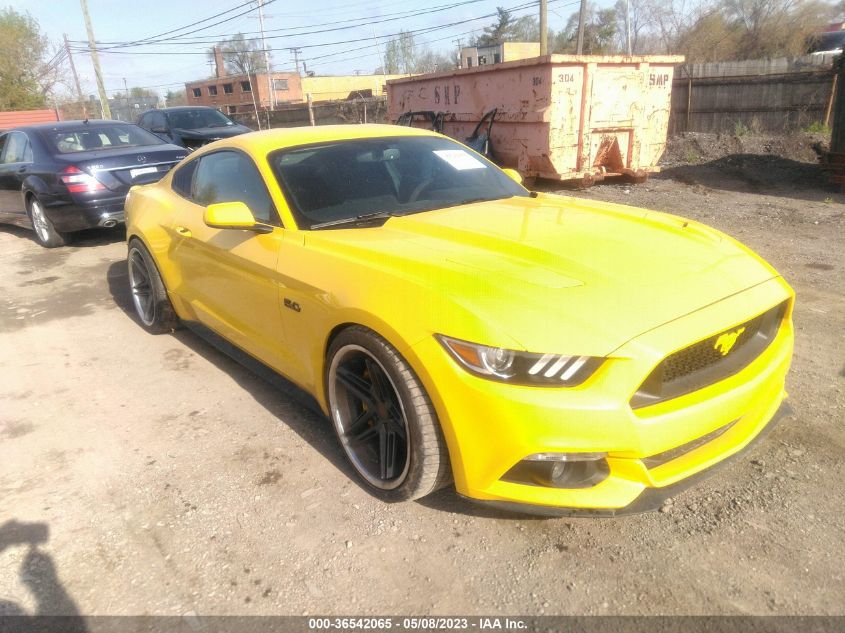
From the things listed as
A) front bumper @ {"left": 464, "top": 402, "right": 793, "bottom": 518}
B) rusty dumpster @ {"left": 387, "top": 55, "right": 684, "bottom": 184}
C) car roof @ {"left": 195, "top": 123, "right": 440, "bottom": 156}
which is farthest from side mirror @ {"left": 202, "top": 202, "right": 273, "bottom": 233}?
rusty dumpster @ {"left": 387, "top": 55, "right": 684, "bottom": 184}

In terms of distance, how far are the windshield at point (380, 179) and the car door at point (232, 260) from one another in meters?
0.21

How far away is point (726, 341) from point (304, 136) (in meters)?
2.49

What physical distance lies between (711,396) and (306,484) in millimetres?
1742

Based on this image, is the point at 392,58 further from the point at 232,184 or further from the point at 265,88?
the point at 232,184

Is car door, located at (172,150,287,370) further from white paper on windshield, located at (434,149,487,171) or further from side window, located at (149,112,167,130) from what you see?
side window, located at (149,112,167,130)

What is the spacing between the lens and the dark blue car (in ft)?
23.5

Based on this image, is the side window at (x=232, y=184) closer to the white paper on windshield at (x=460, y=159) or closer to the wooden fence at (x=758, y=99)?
the white paper on windshield at (x=460, y=159)

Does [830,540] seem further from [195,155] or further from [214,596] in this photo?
[195,155]

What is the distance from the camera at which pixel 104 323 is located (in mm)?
5188

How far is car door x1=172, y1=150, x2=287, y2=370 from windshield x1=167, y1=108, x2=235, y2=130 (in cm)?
1010

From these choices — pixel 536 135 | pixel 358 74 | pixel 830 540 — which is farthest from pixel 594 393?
pixel 358 74

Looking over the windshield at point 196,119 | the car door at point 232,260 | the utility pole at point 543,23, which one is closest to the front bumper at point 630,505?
the car door at point 232,260

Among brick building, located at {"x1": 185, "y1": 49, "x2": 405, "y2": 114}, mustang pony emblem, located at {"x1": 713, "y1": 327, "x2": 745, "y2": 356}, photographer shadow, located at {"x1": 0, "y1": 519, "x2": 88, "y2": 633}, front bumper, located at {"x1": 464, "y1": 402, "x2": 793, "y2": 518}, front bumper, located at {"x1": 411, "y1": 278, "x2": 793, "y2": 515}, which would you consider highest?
brick building, located at {"x1": 185, "y1": 49, "x2": 405, "y2": 114}

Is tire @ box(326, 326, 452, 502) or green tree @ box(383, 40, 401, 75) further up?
green tree @ box(383, 40, 401, 75)
